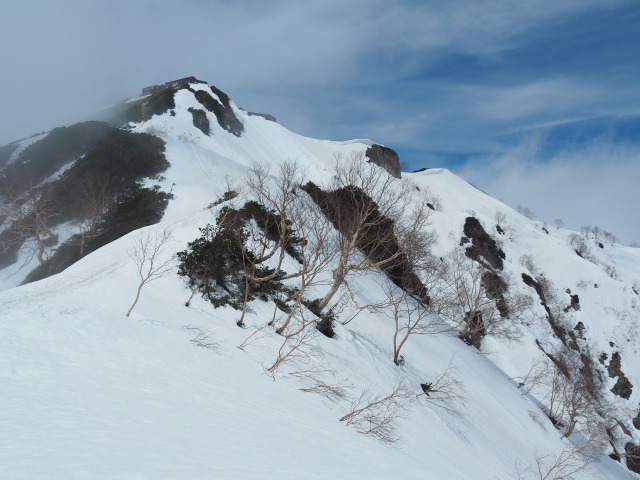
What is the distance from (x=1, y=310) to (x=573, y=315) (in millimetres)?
53797

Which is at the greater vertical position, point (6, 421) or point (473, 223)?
point (473, 223)

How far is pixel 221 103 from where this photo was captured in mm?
60219

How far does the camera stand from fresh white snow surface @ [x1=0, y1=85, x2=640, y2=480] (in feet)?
15.9

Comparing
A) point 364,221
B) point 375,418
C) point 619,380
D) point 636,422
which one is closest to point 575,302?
point 619,380

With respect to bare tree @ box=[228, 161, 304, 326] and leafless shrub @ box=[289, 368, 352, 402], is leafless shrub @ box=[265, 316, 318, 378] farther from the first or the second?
bare tree @ box=[228, 161, 304, 326]

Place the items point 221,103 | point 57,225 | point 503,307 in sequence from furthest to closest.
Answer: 1. point 221,103
2. point 503,307
3. point 57,225

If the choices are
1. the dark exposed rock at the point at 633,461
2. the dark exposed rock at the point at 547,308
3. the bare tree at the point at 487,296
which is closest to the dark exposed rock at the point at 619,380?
the dark exposed rock at the point at 547,308

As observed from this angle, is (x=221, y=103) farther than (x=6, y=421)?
Yes

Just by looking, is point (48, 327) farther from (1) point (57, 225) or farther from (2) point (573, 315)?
(2) point (573, 315)

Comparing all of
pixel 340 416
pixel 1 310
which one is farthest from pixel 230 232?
pixel 340 416

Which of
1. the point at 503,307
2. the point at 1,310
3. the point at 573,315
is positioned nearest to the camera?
the point at 1,310

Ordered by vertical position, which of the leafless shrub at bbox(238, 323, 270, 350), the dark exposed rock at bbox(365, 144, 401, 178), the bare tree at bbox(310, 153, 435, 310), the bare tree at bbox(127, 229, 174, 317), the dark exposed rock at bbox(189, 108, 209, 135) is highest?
the dark exposed rock at bbox(365, 144, 401, 178)

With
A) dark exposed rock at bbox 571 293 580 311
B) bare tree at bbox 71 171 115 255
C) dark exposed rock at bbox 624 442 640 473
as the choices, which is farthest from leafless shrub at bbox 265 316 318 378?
dark exposed rock at bbox 571 293 580 311

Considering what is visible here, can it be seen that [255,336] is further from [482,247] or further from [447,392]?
[482,247]
